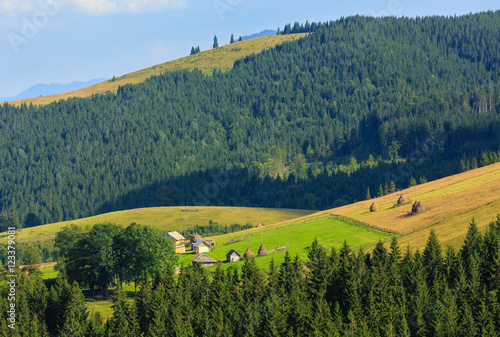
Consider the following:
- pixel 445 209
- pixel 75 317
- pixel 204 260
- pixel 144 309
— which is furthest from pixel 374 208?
pixel 75 317

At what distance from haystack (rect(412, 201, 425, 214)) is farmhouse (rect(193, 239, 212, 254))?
145 feet

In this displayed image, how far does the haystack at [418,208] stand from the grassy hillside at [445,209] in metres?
1.45

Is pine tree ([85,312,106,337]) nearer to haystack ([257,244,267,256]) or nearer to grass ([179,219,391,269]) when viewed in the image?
grass ([179,219,391,269])

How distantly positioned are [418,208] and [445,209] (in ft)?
18.8

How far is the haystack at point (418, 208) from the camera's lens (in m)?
128

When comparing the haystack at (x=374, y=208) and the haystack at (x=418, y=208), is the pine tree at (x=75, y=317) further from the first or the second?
the haystack at (x=374, y=208)

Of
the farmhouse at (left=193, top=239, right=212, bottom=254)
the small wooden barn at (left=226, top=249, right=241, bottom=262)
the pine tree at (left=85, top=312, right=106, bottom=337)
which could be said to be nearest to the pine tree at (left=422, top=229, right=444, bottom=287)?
the pine tree at (left=85, top=312, right=106, bottom=337)

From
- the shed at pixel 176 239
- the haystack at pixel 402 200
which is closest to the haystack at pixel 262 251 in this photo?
the shed at pixel 176 239

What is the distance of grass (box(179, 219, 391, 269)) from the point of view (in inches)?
4551

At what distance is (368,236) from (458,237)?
21425 millimetres

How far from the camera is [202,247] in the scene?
422 feet

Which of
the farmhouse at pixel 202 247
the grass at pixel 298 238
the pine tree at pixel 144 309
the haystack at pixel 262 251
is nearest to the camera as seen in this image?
the pine tree at pixel 144 309

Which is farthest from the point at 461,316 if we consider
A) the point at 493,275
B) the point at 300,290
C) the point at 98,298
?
the point at 98,298

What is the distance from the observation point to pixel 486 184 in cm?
14050
